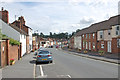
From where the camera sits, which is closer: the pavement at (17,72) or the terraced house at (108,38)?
the pavement at (17,72)

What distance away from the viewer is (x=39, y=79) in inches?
388

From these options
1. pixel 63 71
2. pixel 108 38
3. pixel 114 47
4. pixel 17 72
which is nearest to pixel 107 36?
pixel 108 38

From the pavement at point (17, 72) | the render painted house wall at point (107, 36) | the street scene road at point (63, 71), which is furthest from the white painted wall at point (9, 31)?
the render painted house wall at point (107, 36)

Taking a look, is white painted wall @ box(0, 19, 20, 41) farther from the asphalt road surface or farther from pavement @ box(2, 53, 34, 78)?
the asphalt road surface

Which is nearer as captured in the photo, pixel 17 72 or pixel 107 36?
pixel 17 72

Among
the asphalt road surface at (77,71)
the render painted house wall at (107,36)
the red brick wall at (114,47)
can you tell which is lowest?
the asphalt road surface at (77,71)

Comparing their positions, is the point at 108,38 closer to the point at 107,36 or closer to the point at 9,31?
the point at 107,36

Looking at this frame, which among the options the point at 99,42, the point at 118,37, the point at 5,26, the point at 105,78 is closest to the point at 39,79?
the point at 105,78

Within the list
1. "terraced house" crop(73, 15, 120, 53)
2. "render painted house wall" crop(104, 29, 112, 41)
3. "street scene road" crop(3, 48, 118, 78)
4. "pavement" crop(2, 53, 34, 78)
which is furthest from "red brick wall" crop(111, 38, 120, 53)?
"pavement" crop(2, 53, 34, 78)

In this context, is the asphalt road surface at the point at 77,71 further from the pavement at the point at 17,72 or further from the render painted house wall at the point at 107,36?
the render painted house wall at the point at 107,36

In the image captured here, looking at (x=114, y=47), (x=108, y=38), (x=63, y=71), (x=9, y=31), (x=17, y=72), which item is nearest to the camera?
(x=17, y=72)

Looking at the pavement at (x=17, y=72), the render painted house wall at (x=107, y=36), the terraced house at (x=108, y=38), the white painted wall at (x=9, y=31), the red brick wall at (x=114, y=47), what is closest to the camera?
the pavement at (x=17, y=72)

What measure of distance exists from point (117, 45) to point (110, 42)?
3.14 m

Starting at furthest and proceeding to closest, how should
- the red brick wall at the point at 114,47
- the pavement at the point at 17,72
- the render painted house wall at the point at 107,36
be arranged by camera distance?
the render painted house wall at the point at 107,36 → the red brick wall at the point at 114,47 → the pavement at the point at 17,72
